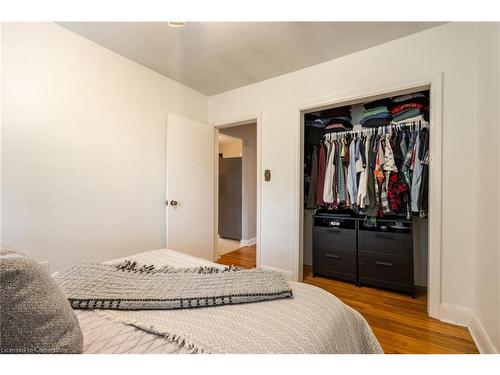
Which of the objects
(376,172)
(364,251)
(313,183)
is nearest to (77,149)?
(313,183)

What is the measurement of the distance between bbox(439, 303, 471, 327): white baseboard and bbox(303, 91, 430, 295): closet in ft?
1.31

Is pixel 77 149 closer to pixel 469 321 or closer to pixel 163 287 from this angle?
pixel 163 287

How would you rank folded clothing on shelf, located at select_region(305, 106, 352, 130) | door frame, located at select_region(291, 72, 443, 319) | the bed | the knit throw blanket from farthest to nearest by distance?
folded clothing on shelf, located at select_region(305, 106, 352, 130) → door frame, located at select_region(291, 72, 443, 319) → the knit throw blanket → the bed

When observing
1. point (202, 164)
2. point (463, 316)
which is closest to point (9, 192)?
point (202, 164)

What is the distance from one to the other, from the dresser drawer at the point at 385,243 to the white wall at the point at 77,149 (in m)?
2.17

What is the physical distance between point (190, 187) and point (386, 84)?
2.24m

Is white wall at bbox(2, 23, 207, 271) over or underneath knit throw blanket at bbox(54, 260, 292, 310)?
over

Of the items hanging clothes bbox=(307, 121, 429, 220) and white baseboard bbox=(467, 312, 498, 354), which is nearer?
white baseboard bbox=(467, 312, 498, 354)

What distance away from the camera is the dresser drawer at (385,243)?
2.15 metres

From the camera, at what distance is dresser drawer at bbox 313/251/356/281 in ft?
7.94

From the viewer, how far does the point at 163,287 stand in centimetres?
96

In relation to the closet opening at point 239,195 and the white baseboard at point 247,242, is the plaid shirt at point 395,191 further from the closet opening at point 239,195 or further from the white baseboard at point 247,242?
the white baseboard at point 247,242

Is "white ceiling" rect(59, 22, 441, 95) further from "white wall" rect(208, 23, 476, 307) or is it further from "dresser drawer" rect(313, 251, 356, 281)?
"dresser drawer" rect(313, 251, 356, 281)

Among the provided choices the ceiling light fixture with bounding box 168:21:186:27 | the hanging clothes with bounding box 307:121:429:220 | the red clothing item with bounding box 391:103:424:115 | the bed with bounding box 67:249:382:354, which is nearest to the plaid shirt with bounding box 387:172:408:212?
the hanging clothes with bounding box 307:121:429:220
